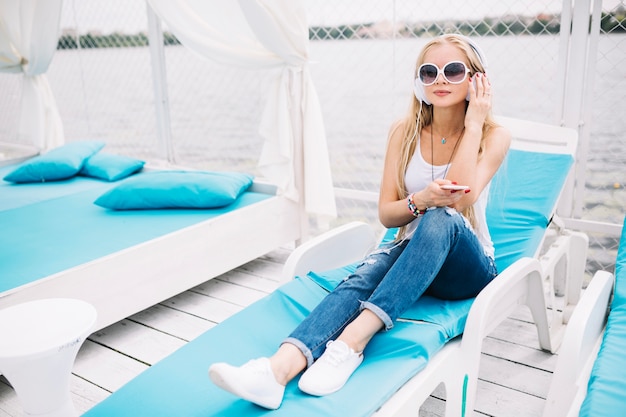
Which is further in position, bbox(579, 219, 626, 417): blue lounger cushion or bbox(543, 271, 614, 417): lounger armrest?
bbox(543, 271, 614, 417): lounger armrest

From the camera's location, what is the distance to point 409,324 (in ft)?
5.16

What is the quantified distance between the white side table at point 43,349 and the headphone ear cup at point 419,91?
1.16 metres

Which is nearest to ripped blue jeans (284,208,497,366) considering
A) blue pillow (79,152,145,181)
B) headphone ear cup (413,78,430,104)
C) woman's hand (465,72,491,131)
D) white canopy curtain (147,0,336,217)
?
woman's hand (465,72,491,131)

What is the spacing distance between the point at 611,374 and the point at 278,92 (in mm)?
2128

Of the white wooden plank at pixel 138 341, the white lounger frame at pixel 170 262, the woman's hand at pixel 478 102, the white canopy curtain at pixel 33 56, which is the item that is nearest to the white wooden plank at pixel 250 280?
the white lounger frame at pixel 170 262

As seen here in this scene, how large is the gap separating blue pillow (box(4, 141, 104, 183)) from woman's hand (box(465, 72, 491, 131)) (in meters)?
2.67

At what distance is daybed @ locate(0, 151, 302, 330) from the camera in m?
2.10

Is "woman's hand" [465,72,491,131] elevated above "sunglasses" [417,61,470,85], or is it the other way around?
"sunglasses" [417,61,470,85]

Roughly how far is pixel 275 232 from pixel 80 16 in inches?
128

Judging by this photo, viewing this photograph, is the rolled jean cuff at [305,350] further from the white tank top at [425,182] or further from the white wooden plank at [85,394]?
the white wooden plank at [85,394]

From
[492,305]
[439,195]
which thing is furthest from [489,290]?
[439,195]

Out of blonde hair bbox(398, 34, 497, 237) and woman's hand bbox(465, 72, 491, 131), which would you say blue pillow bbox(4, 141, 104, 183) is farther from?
woman's hand bbox(465, 72, 491, 131)

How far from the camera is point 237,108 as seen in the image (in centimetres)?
1081

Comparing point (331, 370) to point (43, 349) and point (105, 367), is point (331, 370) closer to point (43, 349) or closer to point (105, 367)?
point (43, 349)
